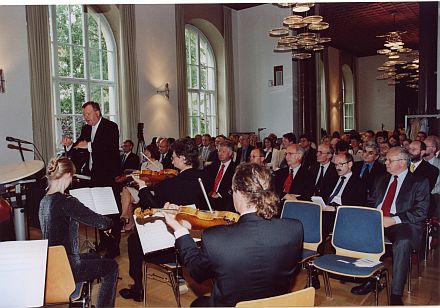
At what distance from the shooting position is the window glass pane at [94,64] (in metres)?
9.91

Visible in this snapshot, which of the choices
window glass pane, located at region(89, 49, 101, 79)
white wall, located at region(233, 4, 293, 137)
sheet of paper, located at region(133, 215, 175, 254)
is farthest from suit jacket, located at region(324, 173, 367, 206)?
A: white wall, located at region(233, 4, 293, 137)

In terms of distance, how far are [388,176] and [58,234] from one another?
9.73 feet

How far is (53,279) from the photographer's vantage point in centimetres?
243

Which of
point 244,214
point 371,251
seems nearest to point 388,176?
point 371,251

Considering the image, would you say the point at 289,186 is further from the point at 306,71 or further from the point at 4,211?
the point at 306,71

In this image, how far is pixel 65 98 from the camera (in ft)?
30.8

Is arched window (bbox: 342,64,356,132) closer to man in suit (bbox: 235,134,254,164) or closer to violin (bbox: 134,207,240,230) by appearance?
man in suit (bbox: 235,134,254,164)

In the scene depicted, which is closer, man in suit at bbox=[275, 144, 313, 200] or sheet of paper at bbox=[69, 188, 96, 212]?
sheet of paper at bbox=[69, 188, 96, 212]

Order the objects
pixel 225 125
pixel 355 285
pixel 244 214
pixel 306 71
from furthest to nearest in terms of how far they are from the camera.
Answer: pixel 225 125
pixel 306 71
pixel 355 285
pixel 244 214

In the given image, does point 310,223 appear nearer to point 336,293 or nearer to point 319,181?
point 336,293

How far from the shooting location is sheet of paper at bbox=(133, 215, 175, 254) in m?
3.12

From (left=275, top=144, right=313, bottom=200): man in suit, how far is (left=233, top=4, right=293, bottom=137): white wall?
772 centimetres

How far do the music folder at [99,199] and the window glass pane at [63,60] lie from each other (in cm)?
637

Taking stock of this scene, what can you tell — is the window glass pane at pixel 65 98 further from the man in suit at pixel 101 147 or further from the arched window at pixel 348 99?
the arched window at pixel 348 99
